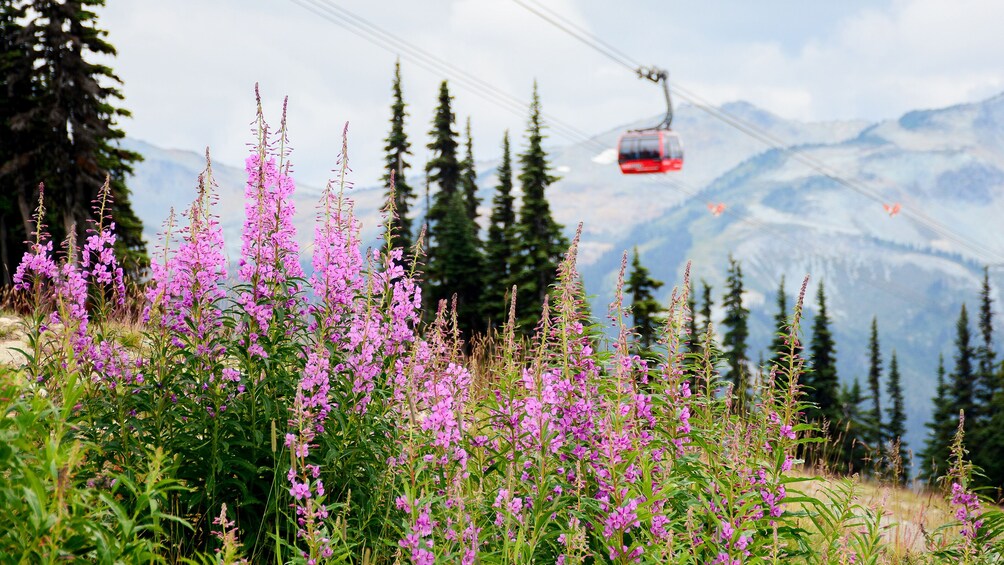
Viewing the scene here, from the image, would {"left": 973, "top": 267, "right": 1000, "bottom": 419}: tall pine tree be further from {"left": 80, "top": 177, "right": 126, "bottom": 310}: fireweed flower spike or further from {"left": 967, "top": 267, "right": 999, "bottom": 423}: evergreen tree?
{"left": 80, "top": 177, "right": 126, "bottom": 310}: fireweed flower spike

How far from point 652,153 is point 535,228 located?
10608 millimetres

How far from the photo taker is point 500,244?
154 feet

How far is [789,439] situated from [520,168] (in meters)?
40.7

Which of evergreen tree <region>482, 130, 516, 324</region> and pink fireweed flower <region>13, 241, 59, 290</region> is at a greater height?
evergreen tree <region>482, 130, 516, 324</region>

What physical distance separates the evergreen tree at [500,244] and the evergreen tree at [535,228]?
718 millimetres

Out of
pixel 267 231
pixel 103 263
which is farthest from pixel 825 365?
pixel 103 263

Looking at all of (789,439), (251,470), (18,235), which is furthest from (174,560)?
Result: (18,235)

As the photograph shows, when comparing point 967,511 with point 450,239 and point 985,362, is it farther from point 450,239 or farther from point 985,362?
point 985,362

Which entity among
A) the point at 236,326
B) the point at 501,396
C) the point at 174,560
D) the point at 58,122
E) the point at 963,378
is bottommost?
the point at 963,378

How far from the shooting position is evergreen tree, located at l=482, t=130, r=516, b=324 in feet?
147

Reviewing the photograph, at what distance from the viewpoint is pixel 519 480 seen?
14.5 ft

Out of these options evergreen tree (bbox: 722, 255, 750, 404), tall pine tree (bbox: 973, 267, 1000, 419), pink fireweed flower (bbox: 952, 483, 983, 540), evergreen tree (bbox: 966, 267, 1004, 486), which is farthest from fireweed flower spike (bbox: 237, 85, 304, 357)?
tall pine tree (bbox: 973, 267, 1000, 419)

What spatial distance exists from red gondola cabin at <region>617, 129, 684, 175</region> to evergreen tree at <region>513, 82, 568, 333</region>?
318 inches

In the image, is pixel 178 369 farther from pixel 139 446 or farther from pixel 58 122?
pixel 58 122
